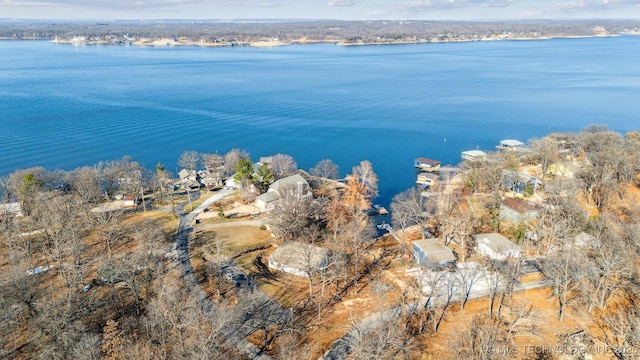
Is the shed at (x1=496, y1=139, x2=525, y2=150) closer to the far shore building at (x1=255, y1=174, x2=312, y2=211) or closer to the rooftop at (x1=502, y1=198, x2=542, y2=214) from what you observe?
the rooftop at (x1=502, y1=198, x2=542, y2=214)

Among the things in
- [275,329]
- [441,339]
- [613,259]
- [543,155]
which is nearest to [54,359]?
[275,329]

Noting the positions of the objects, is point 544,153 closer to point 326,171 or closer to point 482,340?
point 326,171

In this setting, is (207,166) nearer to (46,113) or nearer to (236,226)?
(236,226)

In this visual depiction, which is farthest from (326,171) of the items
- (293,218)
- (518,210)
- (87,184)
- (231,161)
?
(87,184)

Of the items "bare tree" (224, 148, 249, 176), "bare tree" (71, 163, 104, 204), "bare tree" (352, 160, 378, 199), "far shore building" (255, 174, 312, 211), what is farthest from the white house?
"bare tree" (71, 163, 104, 204)

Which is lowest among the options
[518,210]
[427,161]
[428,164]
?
[428,164]

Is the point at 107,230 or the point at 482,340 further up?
the point at 482,340

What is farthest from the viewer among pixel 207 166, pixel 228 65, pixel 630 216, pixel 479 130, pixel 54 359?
pixel 228 65
